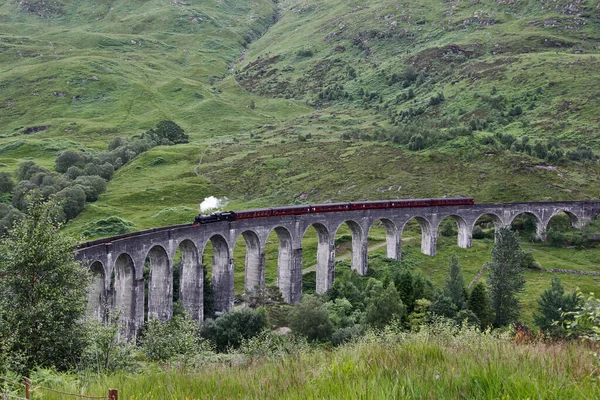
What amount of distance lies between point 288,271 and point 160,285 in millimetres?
17943

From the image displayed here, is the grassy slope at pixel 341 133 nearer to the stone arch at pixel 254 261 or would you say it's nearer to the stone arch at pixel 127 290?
the stone arch at pixel 254 261

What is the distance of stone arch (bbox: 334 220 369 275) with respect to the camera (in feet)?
236

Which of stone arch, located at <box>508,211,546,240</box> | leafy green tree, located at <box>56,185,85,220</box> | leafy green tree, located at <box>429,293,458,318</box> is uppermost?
leafy green tree, located at <box>56,185,85,220</box>

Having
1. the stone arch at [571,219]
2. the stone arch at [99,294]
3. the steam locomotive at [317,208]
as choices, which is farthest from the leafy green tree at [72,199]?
the stone arch at [571,219]

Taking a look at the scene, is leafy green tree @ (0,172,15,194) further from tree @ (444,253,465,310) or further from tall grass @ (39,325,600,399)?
tall grass @ (39,325,600,399)

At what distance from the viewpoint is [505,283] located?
50.4m

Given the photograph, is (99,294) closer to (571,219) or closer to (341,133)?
(571,219)

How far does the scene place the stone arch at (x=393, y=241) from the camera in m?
74.9

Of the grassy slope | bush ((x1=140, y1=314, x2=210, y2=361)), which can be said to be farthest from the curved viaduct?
bush ((x1=140, y1=314, x2=210, y2=361))

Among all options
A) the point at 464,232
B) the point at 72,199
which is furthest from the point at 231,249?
the point at 72,199

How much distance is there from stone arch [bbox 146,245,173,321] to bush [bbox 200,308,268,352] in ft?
25.6

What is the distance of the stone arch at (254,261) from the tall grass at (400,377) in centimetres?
5321

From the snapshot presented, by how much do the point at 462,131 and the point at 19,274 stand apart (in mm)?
106704

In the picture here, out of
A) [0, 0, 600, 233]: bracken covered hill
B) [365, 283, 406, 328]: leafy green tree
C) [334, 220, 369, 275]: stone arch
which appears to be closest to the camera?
[365, 283, 406, 328]: leafy green tree
